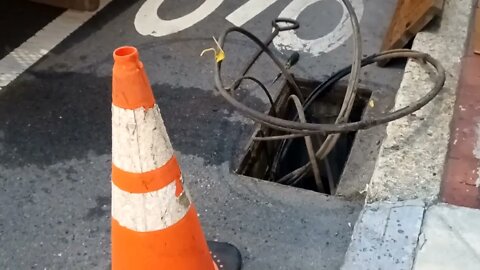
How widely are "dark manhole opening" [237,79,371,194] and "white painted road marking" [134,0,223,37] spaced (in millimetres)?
959

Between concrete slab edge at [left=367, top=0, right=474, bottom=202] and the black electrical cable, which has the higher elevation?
the black electrical cable

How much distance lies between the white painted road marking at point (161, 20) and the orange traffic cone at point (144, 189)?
216 centimetres

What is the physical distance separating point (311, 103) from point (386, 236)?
1.19m

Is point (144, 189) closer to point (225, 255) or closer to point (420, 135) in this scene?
point (225, 255)

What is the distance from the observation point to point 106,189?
10.00 ft

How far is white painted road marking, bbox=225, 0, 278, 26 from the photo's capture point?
4441 millimetres

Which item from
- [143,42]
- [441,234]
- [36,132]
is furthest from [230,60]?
[441,234]

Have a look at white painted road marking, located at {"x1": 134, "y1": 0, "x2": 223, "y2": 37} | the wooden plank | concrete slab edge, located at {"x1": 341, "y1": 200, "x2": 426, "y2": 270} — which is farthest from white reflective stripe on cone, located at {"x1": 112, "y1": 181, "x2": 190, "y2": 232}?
white painted road marking, located at {"x1": 134, "y1": 0, "x2": 223, "y2": 37}

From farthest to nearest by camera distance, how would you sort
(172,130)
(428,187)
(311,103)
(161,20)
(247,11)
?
(247,11) → (161,20) → (311,103) → (172,130) → (428,187)

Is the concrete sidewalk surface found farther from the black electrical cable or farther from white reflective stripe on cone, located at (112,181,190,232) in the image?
white reflective stripe on cone, located at (112,181,190,232)

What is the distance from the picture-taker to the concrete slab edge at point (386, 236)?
259 cm

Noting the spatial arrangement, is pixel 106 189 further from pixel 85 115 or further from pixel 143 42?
pixel 143 42

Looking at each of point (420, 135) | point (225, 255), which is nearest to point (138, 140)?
point (225, 255)

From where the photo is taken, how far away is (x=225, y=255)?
2.67m
